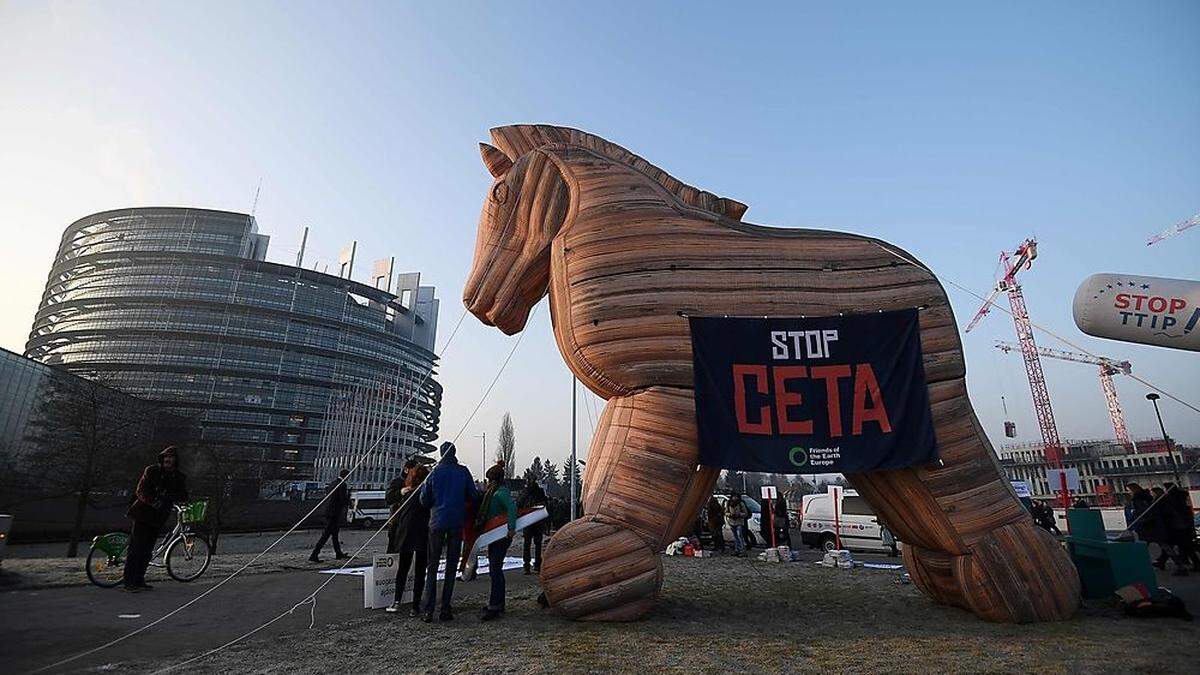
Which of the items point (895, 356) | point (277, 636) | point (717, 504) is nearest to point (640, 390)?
point (895, 356)

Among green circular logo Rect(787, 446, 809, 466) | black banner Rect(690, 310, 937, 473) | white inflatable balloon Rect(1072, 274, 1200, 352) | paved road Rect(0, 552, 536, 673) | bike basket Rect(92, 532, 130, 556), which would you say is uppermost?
white inflatable balloon Rect(1072, 274, 1200, 352)

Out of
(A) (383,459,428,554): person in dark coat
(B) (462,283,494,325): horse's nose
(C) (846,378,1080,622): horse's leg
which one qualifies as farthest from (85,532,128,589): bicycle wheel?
(C) (846,378,1080,622): horse's leg

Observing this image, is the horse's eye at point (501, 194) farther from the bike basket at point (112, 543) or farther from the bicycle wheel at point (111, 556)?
the bike basket at point (112, 543)

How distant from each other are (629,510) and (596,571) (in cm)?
56

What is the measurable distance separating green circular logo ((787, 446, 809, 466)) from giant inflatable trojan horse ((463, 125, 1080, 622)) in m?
0.75

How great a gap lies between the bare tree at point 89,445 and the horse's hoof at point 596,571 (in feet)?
51.7

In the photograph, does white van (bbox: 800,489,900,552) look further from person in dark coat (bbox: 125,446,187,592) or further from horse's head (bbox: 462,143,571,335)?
person in dark coat (bbox: 125,446,187,592)

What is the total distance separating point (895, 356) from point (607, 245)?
3.02 metres

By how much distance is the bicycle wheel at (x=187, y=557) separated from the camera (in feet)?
25.0

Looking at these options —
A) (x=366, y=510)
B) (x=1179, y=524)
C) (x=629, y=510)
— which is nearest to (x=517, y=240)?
(x=629, y=510)

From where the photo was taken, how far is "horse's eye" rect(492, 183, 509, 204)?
6586mm

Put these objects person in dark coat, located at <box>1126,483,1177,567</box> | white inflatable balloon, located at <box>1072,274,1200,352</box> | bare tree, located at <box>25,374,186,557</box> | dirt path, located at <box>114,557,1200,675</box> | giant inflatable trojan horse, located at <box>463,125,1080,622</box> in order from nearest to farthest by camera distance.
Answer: dirt path, located at <box>114,557,1200,675</box>, giant inflatable trojan horse, located at <box>463,125,1080,622</box>, white inflatable balloon, located at <box>1072,274,1200,352</box>, person in dark coat, located at <box>1126,483,1177,567</box>, bare tree, located at <box>25,374,186,557</box>

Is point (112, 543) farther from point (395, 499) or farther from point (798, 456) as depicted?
point (798, 456)

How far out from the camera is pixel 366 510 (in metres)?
34.3
